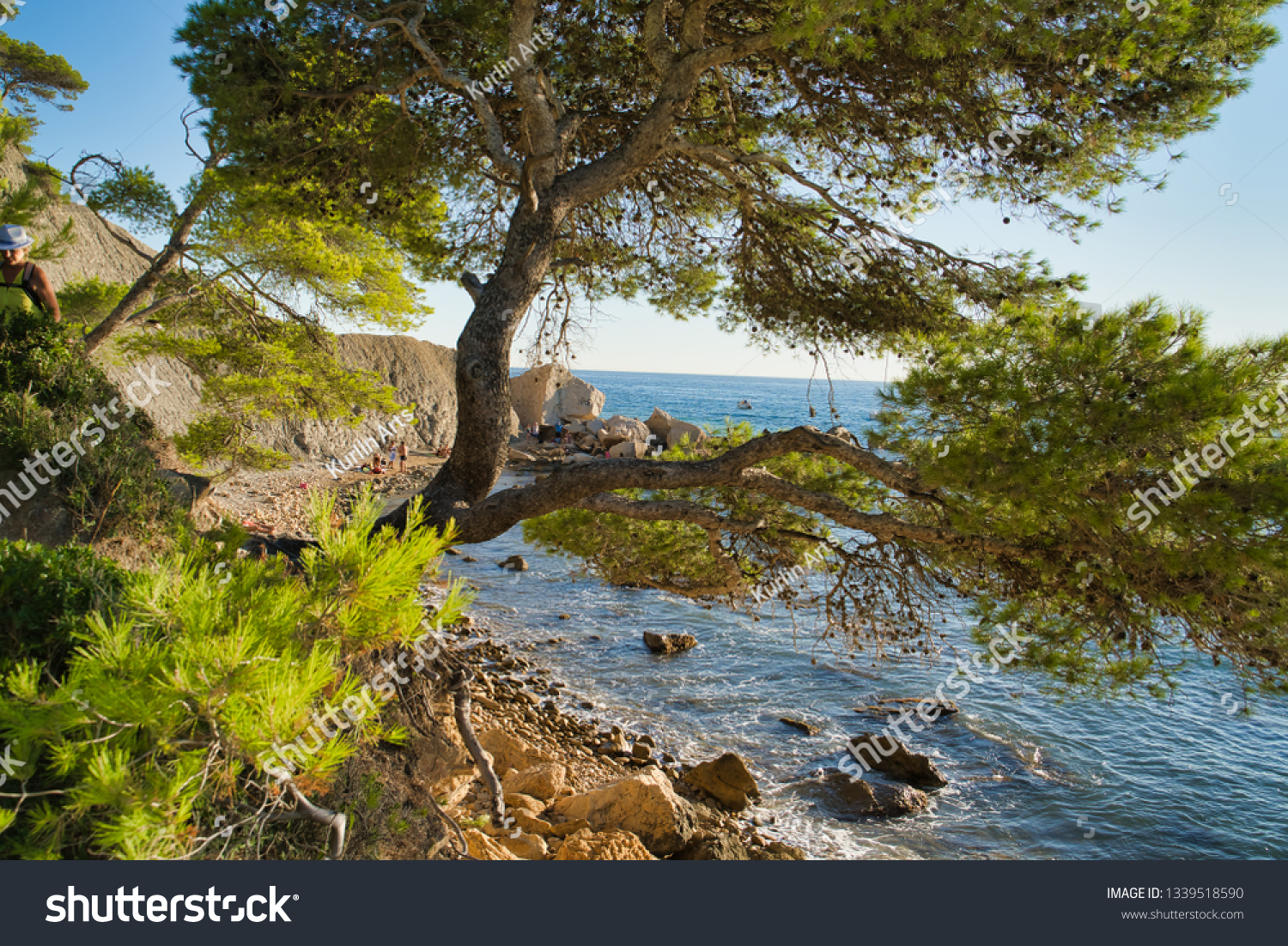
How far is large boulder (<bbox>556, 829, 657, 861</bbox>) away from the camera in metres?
4.89

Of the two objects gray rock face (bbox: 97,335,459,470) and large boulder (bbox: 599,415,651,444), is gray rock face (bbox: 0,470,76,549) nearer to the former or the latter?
gray rock face (bbox: 97,335,459,470)

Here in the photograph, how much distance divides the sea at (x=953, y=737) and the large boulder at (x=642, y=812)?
1589mm

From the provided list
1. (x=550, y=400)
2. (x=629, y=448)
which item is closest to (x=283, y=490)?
(x=629, y=448)

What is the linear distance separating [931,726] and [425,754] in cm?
773

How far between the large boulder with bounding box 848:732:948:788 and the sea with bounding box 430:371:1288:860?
0.20m

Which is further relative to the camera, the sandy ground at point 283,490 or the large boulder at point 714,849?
the sandy ground at point 283,490

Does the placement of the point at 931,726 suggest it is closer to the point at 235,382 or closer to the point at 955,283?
the point at 955,283

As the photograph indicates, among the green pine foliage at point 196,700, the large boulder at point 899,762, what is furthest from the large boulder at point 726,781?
the green pine foliage at point 196,700

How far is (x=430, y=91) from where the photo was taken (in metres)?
7.16

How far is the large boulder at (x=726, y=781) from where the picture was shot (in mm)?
7172

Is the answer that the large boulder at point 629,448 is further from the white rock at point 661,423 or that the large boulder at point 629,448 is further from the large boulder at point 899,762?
the large boulder at point 899,762

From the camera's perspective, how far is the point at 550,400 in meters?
37.0

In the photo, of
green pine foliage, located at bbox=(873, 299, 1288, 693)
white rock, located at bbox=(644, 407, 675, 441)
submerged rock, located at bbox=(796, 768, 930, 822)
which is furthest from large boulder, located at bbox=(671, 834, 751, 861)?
white rock, located at bbox=(644, 407, 675, 441)

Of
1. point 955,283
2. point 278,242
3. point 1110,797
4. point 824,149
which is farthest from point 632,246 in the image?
point 1110,797
